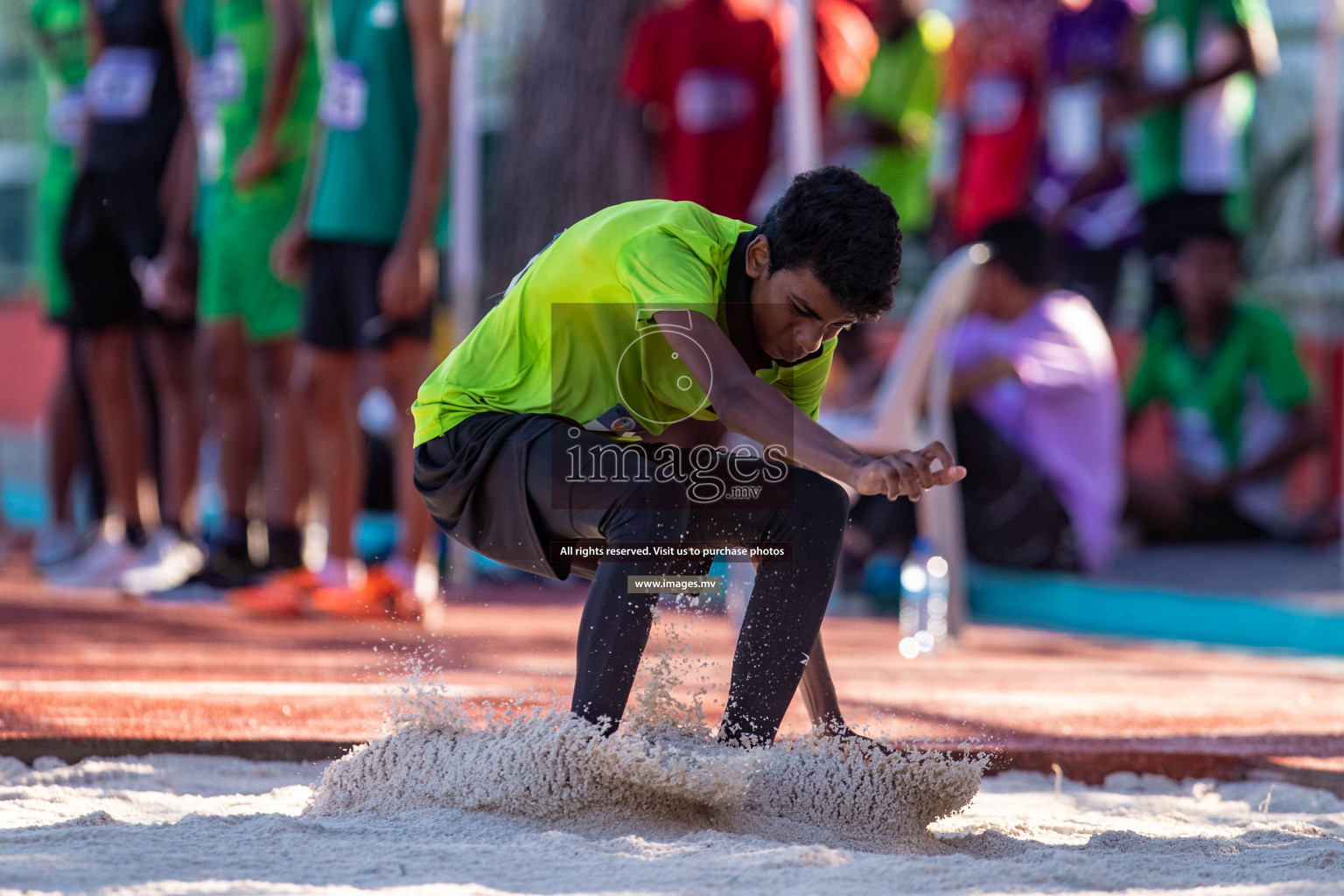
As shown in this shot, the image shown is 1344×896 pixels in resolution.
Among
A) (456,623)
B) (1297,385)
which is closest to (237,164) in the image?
(456,623)

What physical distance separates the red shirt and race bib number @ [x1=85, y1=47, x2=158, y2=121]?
197cm

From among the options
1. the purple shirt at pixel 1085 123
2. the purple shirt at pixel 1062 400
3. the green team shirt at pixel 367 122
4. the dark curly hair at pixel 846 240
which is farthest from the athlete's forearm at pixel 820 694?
the purple shirt at pixel 1085 123

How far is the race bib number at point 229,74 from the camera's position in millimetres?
5211

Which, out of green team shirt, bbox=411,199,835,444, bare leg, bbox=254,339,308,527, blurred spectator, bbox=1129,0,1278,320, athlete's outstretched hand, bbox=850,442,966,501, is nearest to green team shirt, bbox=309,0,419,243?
bare leg, bbox=254,339,308,527

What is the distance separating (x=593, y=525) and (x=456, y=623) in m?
2.46

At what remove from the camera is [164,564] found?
17.3ft

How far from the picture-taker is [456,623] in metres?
4.71

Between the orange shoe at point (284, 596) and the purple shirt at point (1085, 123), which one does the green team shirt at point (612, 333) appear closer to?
the orange shoe at point (284, 596)

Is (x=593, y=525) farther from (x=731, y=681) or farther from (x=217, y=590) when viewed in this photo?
(x=217, y=590)

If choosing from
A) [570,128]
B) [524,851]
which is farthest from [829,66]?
A: [524,851]

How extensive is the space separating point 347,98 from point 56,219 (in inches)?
61.7

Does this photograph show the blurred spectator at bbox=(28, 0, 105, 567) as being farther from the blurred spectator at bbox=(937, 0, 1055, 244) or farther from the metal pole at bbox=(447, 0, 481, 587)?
the blurred spectator at bbox=(937, 0, 1055, 244)

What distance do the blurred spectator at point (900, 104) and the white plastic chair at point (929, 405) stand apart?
2034 millimetres

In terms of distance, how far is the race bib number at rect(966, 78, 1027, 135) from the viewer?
6.59 metres
